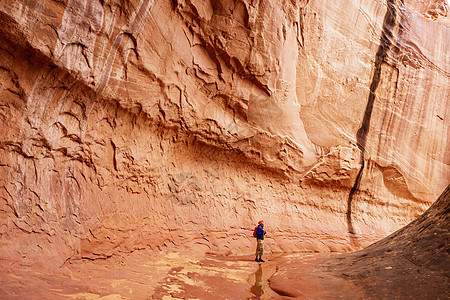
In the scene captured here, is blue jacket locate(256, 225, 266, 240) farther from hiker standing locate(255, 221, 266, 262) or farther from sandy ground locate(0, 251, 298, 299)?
sandy ground locate(0, 251, 298, 299)

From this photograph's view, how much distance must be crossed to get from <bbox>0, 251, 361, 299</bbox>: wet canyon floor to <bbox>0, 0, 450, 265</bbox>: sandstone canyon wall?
445 millimetres

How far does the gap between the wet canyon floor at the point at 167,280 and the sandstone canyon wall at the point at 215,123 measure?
445mm

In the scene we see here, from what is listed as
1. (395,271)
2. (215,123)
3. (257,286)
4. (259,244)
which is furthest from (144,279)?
(215,123)

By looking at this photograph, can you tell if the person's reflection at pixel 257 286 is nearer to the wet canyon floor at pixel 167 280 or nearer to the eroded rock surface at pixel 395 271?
the wet canyon floor at pixel 167 280

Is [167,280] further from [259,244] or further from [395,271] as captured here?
[395,271]

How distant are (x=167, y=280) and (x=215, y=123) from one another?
4647mm

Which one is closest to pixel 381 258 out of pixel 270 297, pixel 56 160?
pixel 270 297

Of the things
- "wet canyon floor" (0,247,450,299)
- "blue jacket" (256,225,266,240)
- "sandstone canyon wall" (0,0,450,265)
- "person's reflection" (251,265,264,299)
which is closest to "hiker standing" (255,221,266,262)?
"blue jacket" (256,225,266,240)

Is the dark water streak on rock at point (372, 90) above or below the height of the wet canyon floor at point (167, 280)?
above

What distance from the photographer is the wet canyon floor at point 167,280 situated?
4.55 m

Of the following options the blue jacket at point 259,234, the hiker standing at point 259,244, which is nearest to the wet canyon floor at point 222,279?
the hiker standing at point 259,244

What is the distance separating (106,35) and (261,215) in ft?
21.0

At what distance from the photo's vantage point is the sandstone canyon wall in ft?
19.1

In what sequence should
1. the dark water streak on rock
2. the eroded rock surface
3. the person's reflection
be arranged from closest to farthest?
the eroded rock surface → the person's reflection → the dark water streak on rock
